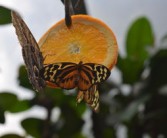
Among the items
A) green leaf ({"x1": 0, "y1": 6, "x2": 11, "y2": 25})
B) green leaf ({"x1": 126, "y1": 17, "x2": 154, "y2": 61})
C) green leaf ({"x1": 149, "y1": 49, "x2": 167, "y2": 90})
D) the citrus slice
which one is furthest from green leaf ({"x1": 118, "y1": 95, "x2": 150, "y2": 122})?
the citrus slice

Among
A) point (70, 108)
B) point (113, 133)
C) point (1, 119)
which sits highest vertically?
point (1, 119)

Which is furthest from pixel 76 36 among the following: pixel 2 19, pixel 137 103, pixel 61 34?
pixel 137 103

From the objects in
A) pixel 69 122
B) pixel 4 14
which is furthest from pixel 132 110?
pixel 4 14

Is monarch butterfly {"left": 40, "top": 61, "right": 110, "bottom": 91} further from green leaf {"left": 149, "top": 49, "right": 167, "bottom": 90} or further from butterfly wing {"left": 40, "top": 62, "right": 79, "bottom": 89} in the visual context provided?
green leaf {"left": 149, "top": 49, "right": 167, "bottom": 90}

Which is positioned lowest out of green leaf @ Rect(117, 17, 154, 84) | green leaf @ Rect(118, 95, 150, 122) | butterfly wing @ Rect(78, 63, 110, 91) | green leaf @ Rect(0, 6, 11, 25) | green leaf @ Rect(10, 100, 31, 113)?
green leaf @ Rect(118, 95, 150, 122)

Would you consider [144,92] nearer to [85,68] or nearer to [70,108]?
[70,108]

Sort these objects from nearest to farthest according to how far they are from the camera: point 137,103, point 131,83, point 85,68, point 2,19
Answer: point 85,68, point 2,19, point 137,103, point 131,83
